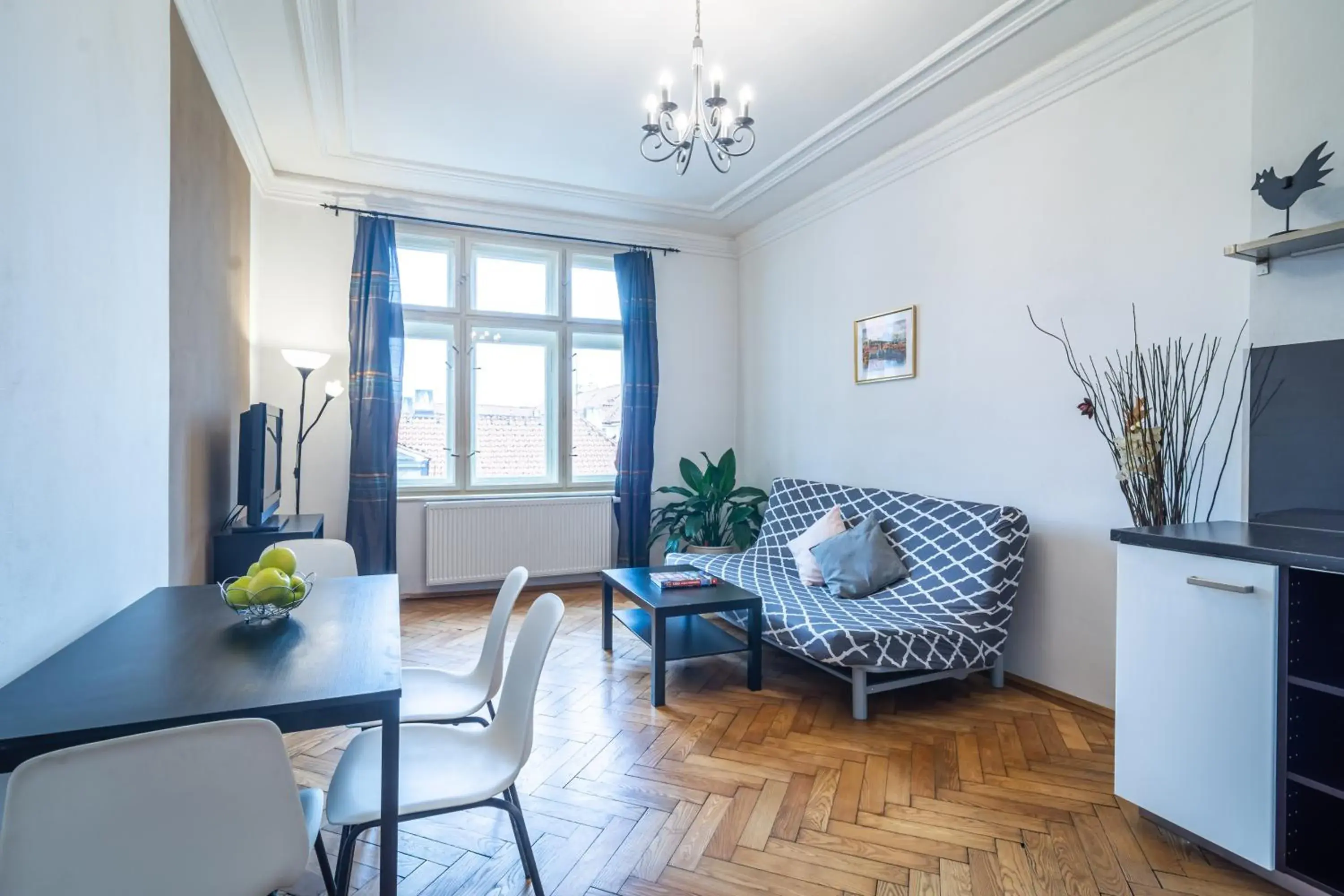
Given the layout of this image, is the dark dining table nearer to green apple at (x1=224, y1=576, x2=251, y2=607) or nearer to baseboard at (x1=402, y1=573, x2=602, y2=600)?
green apple at (x1=224, y1=576, x2=251, y2=607)

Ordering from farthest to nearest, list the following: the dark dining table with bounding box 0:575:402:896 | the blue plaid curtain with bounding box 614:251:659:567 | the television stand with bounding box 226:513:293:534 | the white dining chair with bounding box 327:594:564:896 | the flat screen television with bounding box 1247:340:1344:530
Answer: the blue plaid curtain with bounding box 614:251:659:567 < the television stand with bounding box 226:513:293:534 < the flat screen television with bounding box 1247:340:1344:530 < the white dining chair with bounding box 327:594:564:896 < the dark dining table with bounding box 0:575:402:896

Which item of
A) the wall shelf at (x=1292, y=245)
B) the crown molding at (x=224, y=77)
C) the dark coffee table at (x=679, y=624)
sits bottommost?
the dark coffee table at (x=679, y=624)

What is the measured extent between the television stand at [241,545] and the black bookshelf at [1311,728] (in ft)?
11.3

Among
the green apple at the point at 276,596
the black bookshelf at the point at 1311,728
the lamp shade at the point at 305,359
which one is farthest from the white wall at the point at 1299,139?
the lamp shade at the point at 305,359

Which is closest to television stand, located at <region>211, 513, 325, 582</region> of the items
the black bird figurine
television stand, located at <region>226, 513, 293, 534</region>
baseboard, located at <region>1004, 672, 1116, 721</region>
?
television stand, located at <region>226, 513, 293, 534</region>

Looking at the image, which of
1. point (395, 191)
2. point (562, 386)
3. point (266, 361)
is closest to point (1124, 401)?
point (562, 386)

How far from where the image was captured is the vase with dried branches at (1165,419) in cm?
222

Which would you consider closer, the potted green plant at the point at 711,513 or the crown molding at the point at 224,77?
the crown molding at the point at 224,77

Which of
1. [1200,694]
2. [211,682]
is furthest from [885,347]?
[211,682]

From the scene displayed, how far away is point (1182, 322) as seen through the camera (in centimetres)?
242

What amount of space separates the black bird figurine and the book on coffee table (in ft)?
8.12

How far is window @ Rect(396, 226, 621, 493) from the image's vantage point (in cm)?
459

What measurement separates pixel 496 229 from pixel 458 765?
3966 mm

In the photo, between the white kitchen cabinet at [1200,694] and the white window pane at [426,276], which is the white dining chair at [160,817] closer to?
the white kitchen cabinet at [1200,694]
